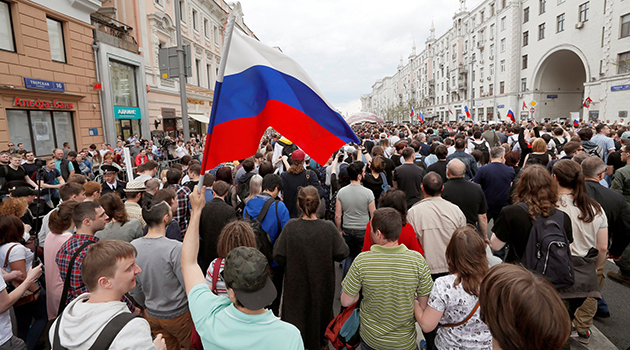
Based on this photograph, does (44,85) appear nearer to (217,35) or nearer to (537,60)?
(217,35)

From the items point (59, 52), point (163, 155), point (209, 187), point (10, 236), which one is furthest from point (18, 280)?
point (59, 52)

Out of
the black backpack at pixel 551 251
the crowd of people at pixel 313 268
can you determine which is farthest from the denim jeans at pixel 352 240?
the black backpack at pixel 551 251

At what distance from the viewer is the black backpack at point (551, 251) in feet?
9.10

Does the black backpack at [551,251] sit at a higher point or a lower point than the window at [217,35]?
lower

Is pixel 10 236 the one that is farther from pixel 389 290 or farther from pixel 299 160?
pixel 299 160

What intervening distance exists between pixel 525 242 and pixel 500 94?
4893 cm

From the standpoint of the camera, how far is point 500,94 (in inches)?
1752

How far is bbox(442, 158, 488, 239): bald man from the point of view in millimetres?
4160

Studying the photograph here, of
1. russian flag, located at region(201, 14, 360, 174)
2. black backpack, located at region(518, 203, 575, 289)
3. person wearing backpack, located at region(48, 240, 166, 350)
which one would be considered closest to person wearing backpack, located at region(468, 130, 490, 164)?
black backpack, located at region(518, 203, 575, 289)

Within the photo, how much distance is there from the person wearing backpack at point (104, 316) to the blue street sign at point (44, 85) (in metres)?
13.9

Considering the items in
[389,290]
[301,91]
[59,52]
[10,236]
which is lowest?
[389,290]

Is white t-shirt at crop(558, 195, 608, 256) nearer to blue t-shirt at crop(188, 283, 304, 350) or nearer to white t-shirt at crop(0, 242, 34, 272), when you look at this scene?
blue t-shirt at crop(188, 283, 304, 350)

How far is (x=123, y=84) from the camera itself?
17672 millimetres

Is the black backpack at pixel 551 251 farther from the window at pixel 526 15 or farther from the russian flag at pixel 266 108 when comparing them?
the window at pixel 526 15
